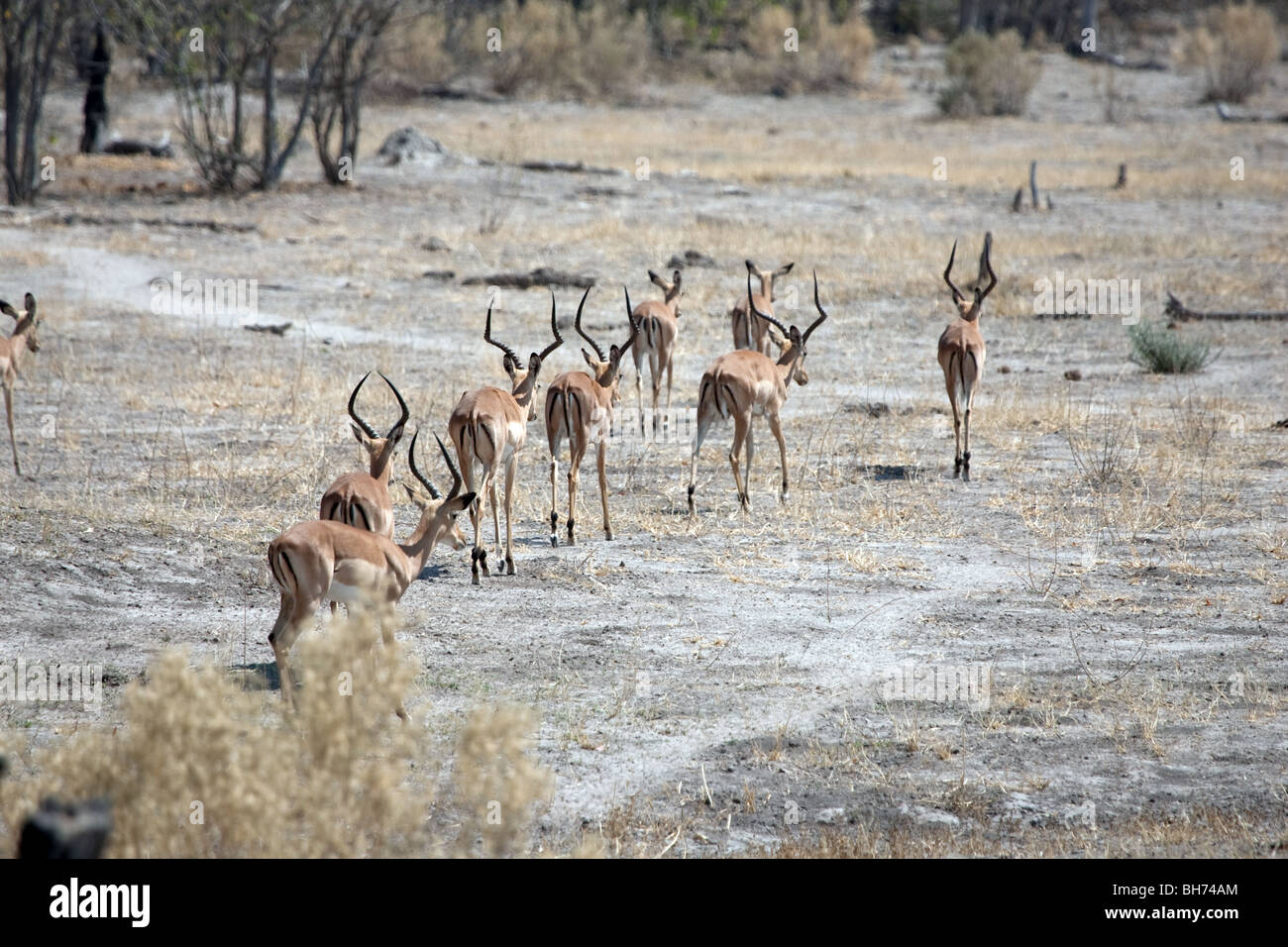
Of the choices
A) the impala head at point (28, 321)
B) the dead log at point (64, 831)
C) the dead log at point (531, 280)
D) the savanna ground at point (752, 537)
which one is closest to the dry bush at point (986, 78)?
the savanna ground at point (752, 537)

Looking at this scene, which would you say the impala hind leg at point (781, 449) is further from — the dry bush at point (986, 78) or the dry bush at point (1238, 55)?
the dry bush at point (1238, 55)

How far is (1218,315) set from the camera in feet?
59.7

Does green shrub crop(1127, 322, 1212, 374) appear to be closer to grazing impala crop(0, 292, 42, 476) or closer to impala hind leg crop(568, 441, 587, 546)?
impala hind leg crop(568, 441, 587, 546)

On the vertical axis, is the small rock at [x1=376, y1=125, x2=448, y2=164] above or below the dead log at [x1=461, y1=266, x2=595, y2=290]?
above

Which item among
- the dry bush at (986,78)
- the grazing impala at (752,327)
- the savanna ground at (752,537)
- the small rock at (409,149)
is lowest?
the savanna ground at (752,537)

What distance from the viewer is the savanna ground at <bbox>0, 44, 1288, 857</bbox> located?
630cm

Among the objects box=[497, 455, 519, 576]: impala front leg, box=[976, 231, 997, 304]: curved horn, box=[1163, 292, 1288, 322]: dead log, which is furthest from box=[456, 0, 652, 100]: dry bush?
box=[497, 455, 519, 576]: impala front leg

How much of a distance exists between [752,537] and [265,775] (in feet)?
19.7

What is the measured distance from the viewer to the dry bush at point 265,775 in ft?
14.7

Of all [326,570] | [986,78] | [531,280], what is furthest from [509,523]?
[986,78]

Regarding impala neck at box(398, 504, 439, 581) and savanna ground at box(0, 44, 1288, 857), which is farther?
impala neck at box(398, 504, 439, 581)

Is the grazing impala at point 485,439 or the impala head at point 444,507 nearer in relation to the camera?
the impala head at point 444,507

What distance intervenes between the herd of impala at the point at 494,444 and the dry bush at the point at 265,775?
1.37ft

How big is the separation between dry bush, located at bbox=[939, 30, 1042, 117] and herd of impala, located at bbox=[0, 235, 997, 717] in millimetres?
29486
